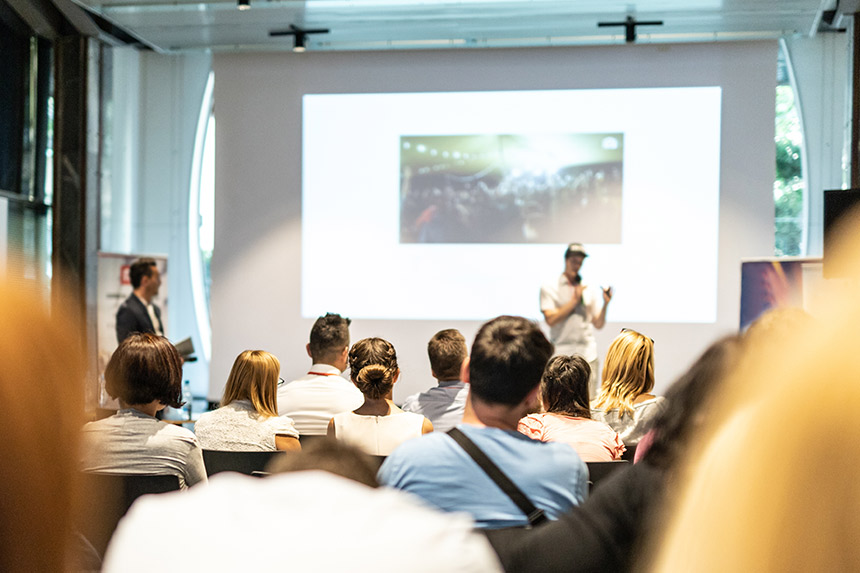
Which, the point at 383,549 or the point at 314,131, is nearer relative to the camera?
the point at 383,549

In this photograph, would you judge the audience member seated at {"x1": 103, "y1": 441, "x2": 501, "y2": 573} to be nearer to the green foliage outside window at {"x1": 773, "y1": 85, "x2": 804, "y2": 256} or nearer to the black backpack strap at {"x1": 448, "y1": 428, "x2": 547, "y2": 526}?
the black backpack strap at {"x1": 448, "y1": 428, "x2": 547, "y2": 526}

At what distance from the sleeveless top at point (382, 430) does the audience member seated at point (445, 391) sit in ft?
1.80

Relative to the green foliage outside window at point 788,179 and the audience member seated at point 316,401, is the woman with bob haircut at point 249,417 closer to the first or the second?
the audience member seated at point 316,401

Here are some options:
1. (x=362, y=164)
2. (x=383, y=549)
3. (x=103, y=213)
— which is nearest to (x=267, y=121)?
(x=362, y=164)

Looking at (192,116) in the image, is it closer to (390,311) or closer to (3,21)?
(3,21)

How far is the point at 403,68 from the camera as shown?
25.0ft

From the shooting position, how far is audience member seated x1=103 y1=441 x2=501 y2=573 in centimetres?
71

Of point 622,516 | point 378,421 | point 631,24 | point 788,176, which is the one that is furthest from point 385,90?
point 622,516

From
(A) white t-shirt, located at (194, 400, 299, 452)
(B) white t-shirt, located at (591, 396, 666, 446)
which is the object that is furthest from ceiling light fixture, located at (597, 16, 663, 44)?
(A) white t-shirt, located at (194, 400, 299, 452)

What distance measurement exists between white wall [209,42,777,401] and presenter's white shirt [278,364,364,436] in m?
3.85

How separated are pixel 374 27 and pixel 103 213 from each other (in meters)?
3.32

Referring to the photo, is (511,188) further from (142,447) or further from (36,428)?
(36,428)

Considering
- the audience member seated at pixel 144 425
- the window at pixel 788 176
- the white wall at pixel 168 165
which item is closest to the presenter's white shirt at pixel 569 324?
the window at pixel 788 176

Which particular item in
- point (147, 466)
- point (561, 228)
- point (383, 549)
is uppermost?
point (561, 228)
